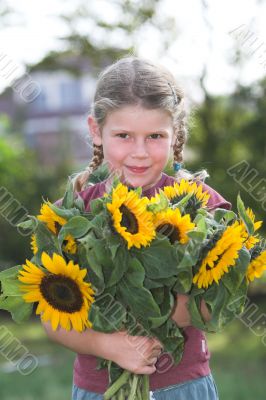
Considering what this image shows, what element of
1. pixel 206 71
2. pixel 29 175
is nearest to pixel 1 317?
pixel 29 175

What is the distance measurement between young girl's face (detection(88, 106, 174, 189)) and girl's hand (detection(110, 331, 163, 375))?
1.69 ft

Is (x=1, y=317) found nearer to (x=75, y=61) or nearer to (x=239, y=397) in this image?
(x=75, y=61)

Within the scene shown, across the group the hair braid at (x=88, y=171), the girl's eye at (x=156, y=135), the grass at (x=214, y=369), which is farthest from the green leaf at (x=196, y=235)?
the grass at (x=214, y=369)

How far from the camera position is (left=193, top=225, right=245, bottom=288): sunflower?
213cm

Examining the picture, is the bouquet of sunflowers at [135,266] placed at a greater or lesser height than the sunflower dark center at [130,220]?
lesser

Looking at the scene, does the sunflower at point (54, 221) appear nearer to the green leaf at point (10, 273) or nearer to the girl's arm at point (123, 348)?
the green leaf at point (10, 273)

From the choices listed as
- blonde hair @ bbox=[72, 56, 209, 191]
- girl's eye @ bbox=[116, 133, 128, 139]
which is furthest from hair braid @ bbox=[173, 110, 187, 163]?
girl's eye @ bbox=[116, 133, 128, 139]

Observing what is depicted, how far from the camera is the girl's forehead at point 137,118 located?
2.41 m

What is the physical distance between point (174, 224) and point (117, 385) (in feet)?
1.73

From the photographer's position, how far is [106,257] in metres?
2.11

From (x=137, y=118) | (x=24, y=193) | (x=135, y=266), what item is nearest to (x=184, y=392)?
(x=135, y=266)

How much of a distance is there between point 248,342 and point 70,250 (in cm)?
663

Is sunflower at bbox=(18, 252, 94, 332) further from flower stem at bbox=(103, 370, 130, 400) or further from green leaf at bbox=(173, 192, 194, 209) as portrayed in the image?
green leaf at bbox=(173, 192, 194, 209)

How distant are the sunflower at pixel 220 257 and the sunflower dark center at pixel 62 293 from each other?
344 mm
